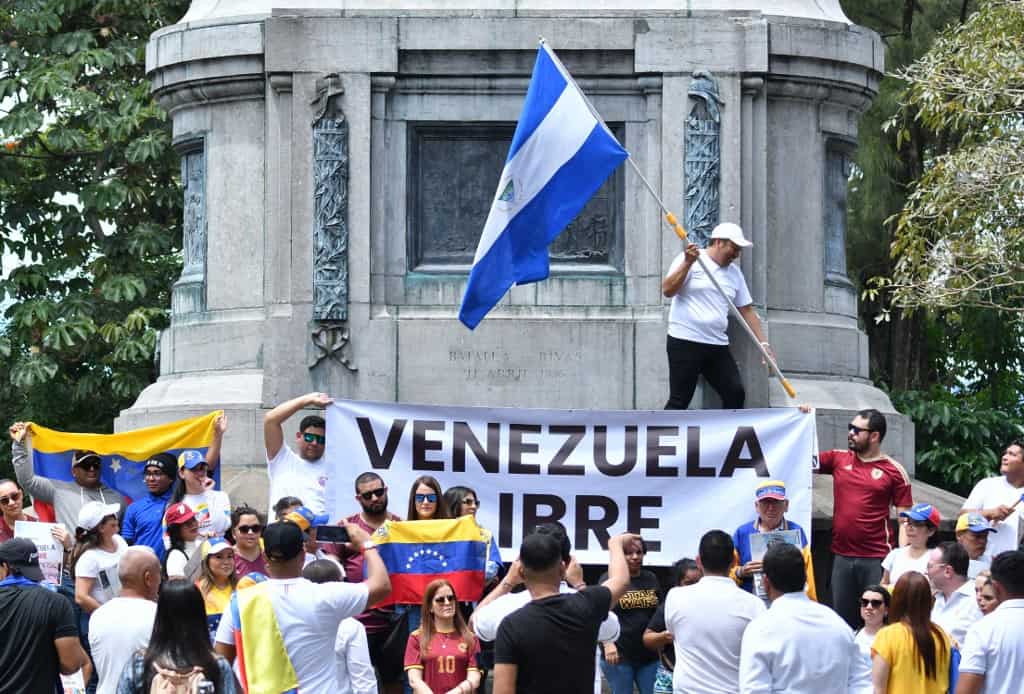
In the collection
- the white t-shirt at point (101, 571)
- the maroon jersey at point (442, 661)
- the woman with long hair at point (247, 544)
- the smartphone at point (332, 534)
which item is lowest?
the maroon jersey at point (442, 661)

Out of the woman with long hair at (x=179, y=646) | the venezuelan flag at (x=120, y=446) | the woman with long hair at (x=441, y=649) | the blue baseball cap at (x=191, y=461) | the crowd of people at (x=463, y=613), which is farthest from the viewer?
the venezuelan flag at (x=120, y=446)

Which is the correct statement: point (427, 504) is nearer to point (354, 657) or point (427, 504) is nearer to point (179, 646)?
point (354, 657)

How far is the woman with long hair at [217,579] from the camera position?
12852 mm

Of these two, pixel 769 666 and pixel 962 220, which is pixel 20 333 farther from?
pixel 769 666

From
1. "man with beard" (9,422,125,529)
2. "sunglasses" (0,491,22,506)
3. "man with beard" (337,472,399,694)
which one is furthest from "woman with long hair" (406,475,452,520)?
"man with beard" (9,422,125,529)

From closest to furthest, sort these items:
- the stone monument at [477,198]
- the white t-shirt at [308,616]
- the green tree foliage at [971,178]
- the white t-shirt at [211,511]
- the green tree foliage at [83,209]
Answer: the white t-shirt at [308,616] < the white t-shirt at [211,511] < the stone monument at [477,198] < the green tree foliage at [971,178] < the green tree foliage at [83,209]

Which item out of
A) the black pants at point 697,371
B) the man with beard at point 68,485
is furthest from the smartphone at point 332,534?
the black pants at point 697,371

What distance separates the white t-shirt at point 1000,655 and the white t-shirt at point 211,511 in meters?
5.22

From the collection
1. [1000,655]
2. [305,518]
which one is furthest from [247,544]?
[1000,655]

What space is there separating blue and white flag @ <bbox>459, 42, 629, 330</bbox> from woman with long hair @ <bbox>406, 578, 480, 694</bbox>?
12.8 ft

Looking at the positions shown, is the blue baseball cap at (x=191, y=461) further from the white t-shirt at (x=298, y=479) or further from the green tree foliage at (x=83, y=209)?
the green tree foliage at (x=83, y=209)

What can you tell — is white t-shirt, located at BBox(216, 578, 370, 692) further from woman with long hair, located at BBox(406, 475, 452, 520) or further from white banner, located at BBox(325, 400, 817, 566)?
white banner, located at BBox(325, 400, 817, 566)

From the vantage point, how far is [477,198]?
64.0 ft

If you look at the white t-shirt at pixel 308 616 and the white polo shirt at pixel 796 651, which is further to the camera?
the white t-shirt at pixel 308 616
